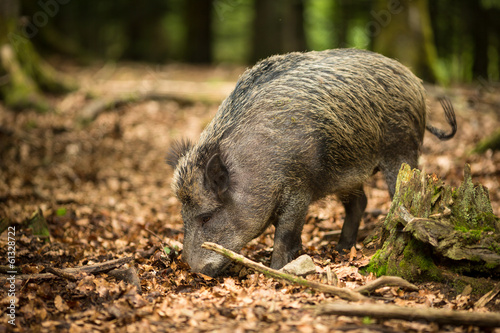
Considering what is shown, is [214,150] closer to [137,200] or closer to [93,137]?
[137,200]

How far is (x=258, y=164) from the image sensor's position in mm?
5250

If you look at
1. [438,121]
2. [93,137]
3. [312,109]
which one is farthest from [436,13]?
[312,109]

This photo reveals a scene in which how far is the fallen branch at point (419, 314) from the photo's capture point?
3.56 m

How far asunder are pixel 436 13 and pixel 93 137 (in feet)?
46.1

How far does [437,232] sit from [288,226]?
160 cm

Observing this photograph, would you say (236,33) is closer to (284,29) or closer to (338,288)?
(284,29)

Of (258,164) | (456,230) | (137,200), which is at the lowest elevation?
(137,200)

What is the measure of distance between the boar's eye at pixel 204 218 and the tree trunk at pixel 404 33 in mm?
9167

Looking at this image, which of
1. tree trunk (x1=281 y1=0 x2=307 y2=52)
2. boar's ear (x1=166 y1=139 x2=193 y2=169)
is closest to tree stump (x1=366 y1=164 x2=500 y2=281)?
boar's ear (x1=166 y1=139 x2=193 y2=169)

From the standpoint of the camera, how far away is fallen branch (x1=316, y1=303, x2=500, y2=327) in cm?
356

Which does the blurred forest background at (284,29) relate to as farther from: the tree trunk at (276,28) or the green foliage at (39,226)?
the green foliage at (39,226)

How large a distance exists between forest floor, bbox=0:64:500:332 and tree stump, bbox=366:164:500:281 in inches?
8.5

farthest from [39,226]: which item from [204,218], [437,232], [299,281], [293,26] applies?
[293,26]

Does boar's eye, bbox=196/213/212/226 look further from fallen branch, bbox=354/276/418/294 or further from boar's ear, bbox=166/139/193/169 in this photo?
fallen branch, bbox=354/276/418/294
